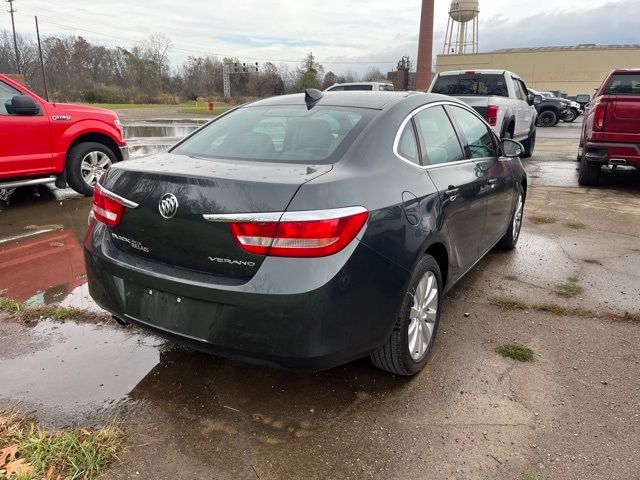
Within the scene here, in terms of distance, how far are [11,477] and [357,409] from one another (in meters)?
1.60

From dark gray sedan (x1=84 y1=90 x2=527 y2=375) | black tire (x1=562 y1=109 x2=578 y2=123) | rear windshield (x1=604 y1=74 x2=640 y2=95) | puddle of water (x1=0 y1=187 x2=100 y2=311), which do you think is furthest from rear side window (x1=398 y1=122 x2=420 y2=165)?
black tire (x1=562 y1=109 x2=578 y2=123)

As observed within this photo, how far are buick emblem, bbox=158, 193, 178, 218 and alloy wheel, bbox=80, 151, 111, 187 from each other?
5.72 m

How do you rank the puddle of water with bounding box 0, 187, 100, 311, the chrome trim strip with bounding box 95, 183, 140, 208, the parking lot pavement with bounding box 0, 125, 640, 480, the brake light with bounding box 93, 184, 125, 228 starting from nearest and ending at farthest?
the parking lot pavement with bounding box 0, 125, 640, 480
the chrome trim strip with bounding box 95, 183, 140, 208
the brake light with bounding box 93, 184, 125, 228
the puddle of water with bounding box 0, 187, 100, 311

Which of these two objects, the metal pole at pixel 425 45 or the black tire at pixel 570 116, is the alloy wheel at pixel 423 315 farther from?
the metal pole at pixel 425 45

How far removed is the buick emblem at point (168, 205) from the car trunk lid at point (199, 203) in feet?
0.05

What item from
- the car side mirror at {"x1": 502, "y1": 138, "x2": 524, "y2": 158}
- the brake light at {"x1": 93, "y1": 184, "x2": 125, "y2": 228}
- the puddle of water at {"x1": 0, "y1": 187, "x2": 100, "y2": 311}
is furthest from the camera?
the car side mirror at {"x1": 502, "y1": 138, "x2": 524, "y2": 158}

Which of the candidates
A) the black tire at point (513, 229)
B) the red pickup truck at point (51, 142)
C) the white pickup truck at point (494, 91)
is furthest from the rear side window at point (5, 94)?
the white pickup truck at point (494, 91)

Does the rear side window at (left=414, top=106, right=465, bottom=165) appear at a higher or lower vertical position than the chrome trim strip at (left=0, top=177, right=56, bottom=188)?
higher

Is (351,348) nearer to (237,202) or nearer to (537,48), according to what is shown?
(237,202)

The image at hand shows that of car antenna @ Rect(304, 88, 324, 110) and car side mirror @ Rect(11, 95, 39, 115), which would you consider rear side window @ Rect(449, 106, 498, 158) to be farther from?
car side mirror @ Rect(11, 95, 39, 115)

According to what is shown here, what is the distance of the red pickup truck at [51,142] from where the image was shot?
653cm

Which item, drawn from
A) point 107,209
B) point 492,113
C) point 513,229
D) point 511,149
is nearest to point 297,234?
point 107,209

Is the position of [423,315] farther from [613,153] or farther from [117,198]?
[613,153]

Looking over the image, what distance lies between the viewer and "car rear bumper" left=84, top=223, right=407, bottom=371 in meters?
2.17
